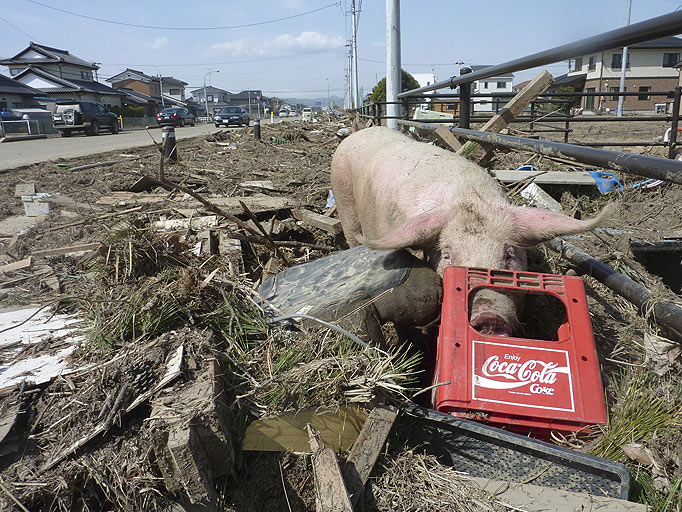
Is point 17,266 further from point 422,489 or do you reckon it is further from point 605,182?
point 605,182

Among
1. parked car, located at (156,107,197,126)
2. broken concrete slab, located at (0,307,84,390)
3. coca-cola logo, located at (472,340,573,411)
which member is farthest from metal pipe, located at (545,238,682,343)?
parked car, located at (156,107,197,126)

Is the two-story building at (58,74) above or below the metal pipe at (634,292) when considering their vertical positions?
above

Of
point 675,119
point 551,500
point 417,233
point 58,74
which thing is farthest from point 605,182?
point 58,74

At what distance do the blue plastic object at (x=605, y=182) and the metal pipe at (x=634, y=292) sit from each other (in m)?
3.21

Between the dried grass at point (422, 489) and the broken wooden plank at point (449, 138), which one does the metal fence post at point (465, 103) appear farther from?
the dried grass at point (422, 489)

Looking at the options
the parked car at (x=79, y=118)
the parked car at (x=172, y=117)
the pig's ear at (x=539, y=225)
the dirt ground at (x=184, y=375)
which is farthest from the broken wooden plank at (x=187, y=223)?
the parked car at (x=172, y=117)

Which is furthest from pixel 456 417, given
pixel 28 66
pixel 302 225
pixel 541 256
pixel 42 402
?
pixel 28 66

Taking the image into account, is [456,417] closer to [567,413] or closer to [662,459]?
[567,413]

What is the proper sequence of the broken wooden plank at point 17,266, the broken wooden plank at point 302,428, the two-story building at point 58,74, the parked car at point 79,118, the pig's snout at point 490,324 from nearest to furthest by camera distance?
the broken wooden plank at point 302,428 < the pig's snout at point 490,324 < the broken wooden plank at point 17,266 < the parked car at point 79,118 < the two-story building at point 58,74

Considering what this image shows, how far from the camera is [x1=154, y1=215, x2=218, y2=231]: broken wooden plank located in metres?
5.03

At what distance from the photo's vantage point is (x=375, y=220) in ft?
13.8

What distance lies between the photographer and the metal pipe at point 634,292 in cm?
242

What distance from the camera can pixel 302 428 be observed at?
2250mm

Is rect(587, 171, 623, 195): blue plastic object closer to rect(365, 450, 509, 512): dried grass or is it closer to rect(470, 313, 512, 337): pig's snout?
rect(470, 313, 512, 337): pig's snout
